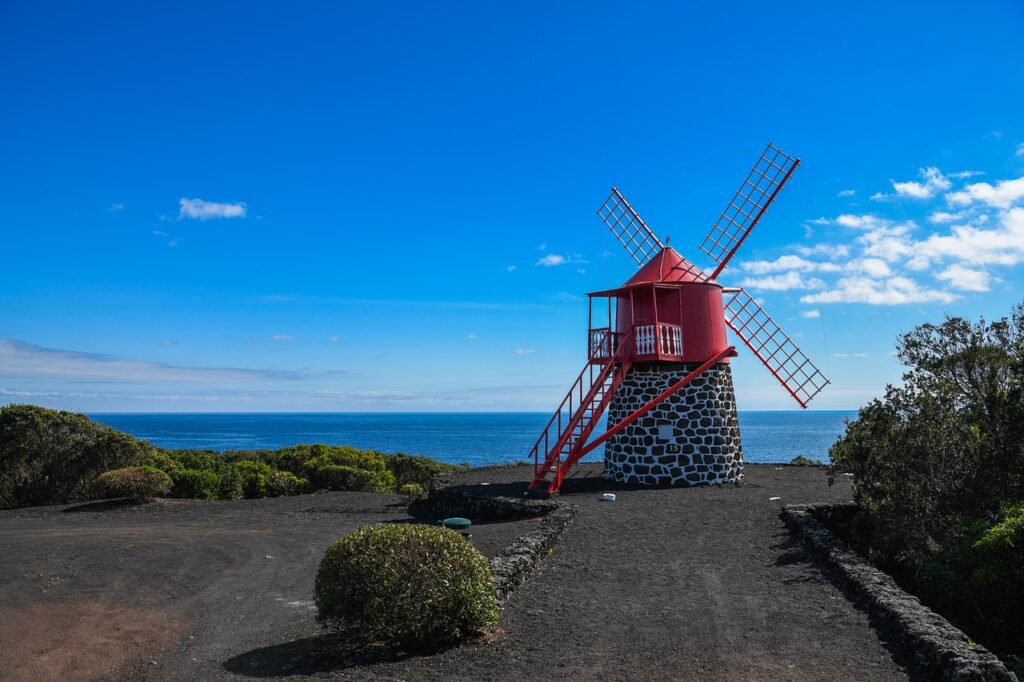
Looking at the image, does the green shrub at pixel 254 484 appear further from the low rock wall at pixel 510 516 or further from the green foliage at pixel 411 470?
the green foliage at pixel 411 470

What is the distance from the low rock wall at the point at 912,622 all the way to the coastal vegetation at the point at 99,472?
14.1 m

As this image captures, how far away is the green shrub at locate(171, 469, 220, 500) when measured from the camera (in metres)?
23.3

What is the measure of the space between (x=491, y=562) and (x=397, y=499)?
40.3 feet

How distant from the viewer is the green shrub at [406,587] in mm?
8250

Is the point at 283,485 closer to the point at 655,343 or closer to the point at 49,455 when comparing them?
the point at 49,455

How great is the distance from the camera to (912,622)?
334 inches

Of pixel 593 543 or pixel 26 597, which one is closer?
pixel 26 597

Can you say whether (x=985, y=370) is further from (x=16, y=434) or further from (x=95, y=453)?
(x=16, y=434)

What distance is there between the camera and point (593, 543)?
1341 centimetres

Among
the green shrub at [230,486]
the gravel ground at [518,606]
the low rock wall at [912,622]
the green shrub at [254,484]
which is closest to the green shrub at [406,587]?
the gravel ground at [518,606]

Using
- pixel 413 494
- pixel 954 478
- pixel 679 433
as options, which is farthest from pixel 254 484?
pixel 954 478

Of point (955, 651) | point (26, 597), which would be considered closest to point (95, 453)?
point (26, 597)

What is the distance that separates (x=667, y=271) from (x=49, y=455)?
71.2 feet

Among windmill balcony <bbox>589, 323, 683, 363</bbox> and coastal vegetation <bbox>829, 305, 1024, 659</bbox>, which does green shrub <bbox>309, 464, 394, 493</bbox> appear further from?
coastal vegetation <bbox>829, 305, 1024, 659</bbox>
